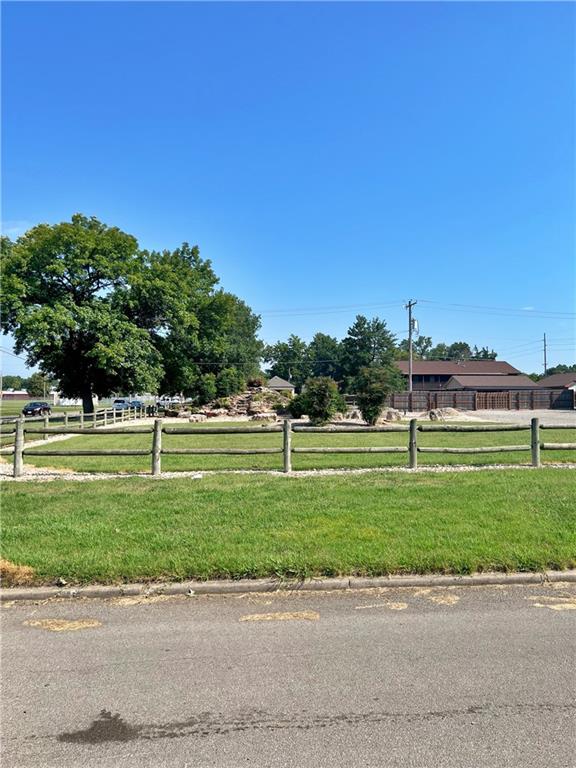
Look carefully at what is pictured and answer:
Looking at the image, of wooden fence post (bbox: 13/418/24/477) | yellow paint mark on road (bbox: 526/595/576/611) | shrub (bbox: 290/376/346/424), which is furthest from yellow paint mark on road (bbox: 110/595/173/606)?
shrub (bbox: 290/376/346/424)

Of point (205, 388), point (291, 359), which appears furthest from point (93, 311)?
point (291, 359)

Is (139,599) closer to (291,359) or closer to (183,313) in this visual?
(183,313)

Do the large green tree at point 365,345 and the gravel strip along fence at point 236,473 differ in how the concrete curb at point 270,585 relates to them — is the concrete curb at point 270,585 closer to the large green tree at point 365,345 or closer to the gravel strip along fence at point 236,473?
the gravel strip along fence at point 236,473

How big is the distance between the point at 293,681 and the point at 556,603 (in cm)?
257

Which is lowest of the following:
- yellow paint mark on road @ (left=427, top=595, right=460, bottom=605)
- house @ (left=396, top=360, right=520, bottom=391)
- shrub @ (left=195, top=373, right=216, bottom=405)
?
yellow paint mark on road @ (left=427, top=595, right=460, bottom=605)

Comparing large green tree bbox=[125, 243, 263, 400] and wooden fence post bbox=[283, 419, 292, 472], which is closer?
wooden fence post bbox=[283, 419, 292, 472]

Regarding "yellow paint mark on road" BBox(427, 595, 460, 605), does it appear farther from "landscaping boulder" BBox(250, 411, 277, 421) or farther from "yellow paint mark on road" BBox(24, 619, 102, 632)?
"landscaping boulder" BBox(250, 411, 277, 421)

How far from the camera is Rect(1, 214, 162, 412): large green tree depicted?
1211 inches

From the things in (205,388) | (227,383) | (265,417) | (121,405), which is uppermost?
(227,383)

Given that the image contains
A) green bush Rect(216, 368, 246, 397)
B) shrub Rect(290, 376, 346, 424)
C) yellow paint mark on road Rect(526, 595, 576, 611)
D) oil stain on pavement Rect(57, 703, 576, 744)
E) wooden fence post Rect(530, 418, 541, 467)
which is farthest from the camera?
green bush Rect(216, 368, 246, 397)

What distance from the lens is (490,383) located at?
7012 centimetres

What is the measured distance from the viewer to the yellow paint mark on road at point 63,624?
12.8 feet

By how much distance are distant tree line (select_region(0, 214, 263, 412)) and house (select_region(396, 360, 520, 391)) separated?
4744cm

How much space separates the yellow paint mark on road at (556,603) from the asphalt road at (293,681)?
0.02 meters
